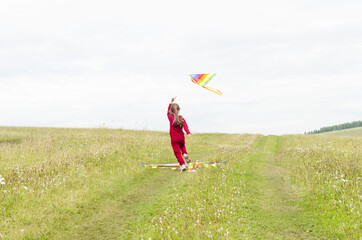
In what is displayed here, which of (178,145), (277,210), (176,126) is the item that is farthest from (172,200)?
(176,126)

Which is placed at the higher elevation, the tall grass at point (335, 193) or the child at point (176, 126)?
the child at point (176, 126)

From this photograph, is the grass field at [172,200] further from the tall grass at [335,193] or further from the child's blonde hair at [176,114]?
the child's blonde hair at [176,114]

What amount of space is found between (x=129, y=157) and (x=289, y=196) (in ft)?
30.9

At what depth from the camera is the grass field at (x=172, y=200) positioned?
23.6ft

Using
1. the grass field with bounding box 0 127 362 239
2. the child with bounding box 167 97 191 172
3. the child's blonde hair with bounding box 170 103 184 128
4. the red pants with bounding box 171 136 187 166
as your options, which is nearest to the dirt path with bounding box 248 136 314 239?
the grass field with bounding box 0 127 362 239

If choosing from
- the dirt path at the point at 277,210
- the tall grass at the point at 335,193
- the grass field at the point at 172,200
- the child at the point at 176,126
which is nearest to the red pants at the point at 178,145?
the child at the point at 176,126

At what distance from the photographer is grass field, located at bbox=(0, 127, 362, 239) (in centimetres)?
719

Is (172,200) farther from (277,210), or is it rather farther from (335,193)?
(335,193)

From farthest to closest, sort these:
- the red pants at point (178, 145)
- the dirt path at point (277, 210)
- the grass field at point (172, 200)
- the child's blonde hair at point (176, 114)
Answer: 1. the red pants at point (178, 145)
2. the child's blonde hair at point (176, 114)
3. the grass field at point (172, 200)
4. the dirt path at point (277, 210)

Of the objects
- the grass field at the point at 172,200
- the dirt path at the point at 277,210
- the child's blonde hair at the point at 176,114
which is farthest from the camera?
the child's blonde hair at the point at 176,114

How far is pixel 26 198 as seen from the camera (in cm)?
895

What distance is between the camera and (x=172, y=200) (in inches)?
368

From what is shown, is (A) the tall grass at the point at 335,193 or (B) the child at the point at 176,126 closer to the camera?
(A) the tall grass at the point at 335,193

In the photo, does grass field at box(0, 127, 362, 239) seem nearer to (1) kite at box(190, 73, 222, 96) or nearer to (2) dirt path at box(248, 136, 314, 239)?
(2) dirt path at box(248, 136, 314, 239)
